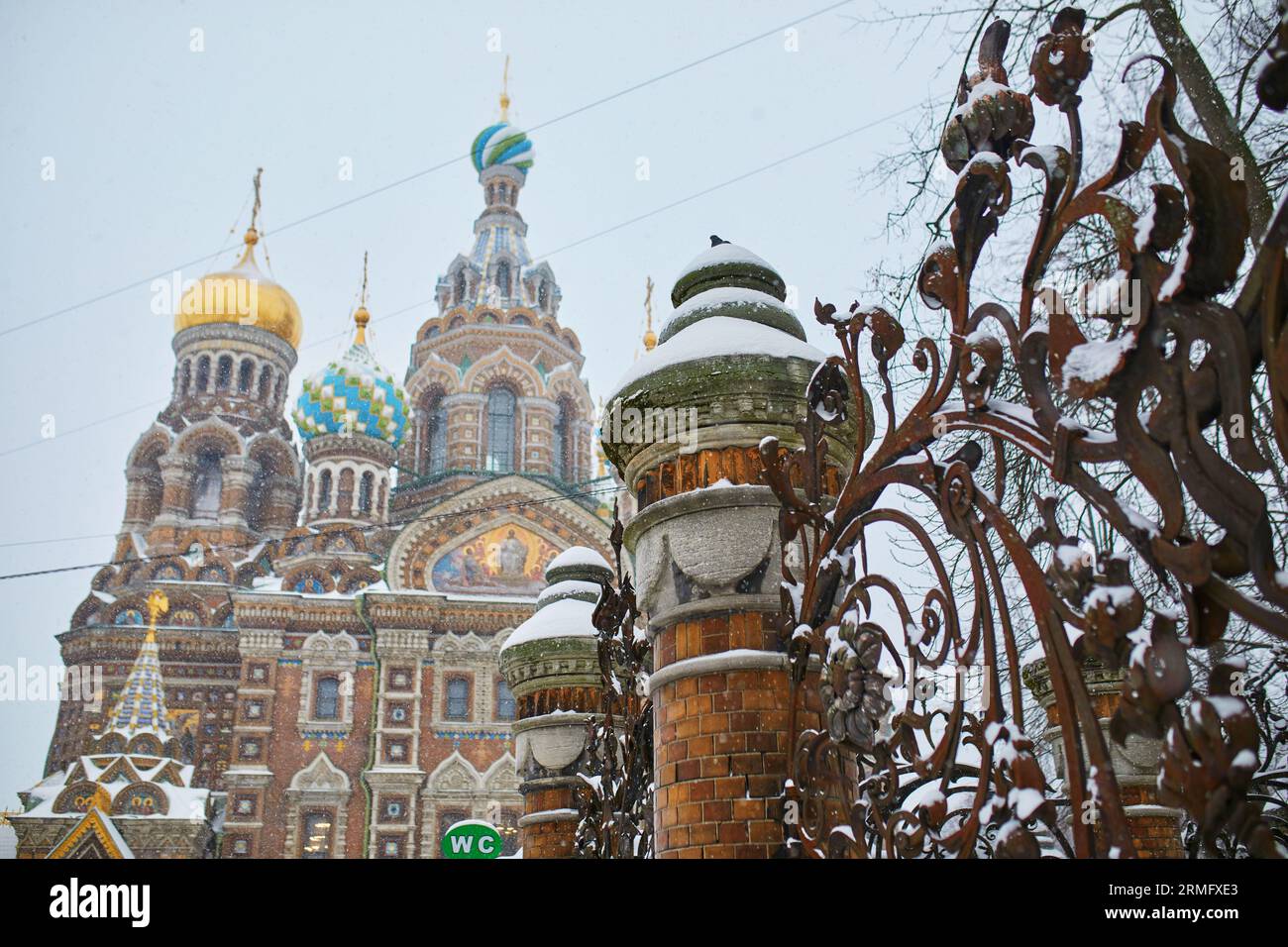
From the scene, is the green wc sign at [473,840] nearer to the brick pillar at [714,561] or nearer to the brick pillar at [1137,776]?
the brick pillar at [1137,776]

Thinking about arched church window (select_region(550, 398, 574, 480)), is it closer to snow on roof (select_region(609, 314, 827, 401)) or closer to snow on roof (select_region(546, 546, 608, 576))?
snow on roof (select_region(546, 546, 608, 576))

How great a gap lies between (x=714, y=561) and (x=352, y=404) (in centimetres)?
3063

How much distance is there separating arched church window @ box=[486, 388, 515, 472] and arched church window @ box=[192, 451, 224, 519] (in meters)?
8.32

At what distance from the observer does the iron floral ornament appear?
5.30 ft

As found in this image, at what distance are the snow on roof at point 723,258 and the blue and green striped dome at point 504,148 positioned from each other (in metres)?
39.9

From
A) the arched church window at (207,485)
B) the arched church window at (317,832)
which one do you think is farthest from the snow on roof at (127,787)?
the arched church window at (207,485)

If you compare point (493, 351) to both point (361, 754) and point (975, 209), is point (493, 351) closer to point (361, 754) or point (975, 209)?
point (361, 754)

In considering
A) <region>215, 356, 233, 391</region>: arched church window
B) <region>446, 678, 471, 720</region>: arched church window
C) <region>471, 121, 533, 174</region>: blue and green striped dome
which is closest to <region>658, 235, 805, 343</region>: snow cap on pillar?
<region>446, 678, 471, 720</region>: arched church window

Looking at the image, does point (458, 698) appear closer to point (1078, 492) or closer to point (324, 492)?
point (324, 492)

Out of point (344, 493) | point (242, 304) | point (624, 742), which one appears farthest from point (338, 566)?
point (624, 742)

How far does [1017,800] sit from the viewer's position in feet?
6.43

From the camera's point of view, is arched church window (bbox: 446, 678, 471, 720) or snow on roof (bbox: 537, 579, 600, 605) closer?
snow on roof (bbox: 537, 579, 600, 605)

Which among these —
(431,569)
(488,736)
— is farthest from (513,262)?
(488,736)
